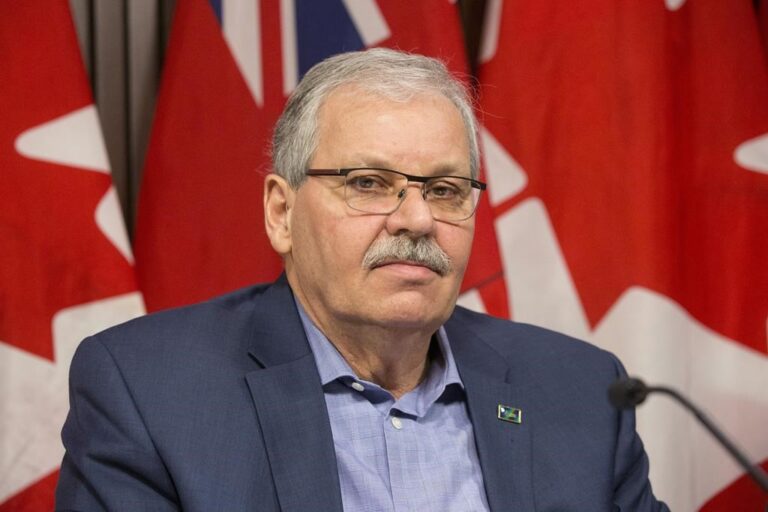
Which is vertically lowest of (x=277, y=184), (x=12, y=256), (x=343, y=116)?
(x=12, y=256)

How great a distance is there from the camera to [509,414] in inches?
87.6

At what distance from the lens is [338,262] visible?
2043 millimetres

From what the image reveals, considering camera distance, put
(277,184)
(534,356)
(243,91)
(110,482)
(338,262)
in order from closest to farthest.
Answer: (110,482), (338,262), (277,184), (534,356), (243,91)

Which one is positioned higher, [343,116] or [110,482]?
[343,116]

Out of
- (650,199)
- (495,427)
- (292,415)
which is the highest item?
(650,199)

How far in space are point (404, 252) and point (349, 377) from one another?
0.29 meters

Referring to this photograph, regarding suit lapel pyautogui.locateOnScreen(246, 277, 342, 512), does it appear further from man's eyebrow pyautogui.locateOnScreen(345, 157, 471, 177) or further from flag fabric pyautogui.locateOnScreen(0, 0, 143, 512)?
flag fabric pyautogui.locateOnScreen(0, 0, 143, 512)

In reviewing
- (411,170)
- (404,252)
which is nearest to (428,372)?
(404,252)

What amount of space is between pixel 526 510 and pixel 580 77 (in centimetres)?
136

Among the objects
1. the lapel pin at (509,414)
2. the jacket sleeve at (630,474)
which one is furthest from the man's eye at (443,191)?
the jacket sleeve at (630,474)

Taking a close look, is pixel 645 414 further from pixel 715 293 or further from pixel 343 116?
pixel 343 116

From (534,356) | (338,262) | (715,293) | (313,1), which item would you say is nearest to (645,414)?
(715,293)

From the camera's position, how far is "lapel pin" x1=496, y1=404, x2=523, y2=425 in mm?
2211

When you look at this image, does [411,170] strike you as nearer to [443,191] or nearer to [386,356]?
[443,191]
